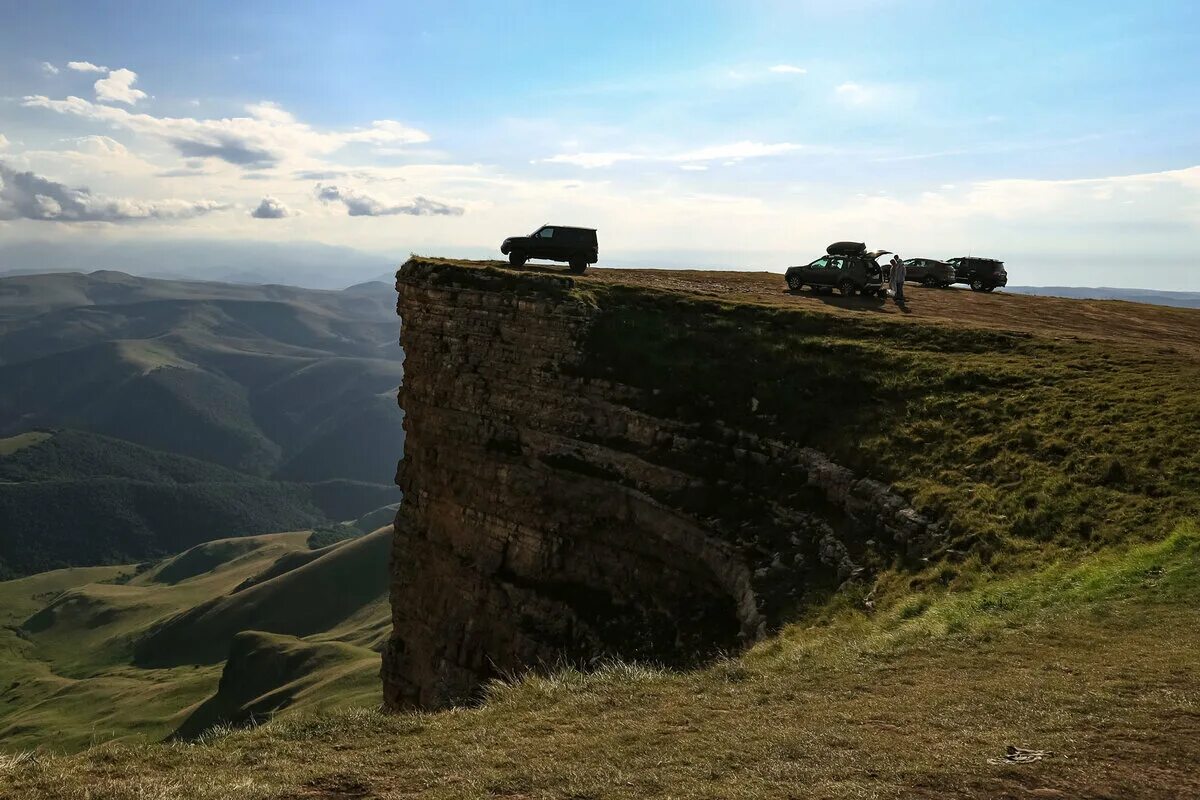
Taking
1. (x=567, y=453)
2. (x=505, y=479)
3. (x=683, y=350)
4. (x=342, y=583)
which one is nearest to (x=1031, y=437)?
(x=683, y=350)

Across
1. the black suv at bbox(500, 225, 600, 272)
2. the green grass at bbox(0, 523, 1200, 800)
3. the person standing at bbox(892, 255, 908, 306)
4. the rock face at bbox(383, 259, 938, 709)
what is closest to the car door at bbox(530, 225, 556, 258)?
the black suv at bbox(500, 225, 600, 272)

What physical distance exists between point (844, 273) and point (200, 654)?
159m

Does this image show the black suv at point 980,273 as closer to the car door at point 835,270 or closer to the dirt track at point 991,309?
the dirt track at point 991,309

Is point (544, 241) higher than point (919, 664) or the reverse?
higher

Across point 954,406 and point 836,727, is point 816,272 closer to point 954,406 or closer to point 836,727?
point 954,406

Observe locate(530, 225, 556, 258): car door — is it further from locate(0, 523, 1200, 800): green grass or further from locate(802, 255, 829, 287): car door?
locate(0, 523, 1200, 800): green grass

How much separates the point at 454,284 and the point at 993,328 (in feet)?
72.6

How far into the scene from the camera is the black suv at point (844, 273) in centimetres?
3988

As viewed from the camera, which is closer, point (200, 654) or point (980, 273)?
point (980, 273)

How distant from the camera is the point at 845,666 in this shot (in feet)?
44.1

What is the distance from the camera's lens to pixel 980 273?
4834cm

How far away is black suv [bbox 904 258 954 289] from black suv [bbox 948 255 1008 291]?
0.75m

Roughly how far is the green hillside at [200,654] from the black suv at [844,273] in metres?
66.5

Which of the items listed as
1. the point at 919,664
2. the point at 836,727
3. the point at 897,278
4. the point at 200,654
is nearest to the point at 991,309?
the point at 897,278
